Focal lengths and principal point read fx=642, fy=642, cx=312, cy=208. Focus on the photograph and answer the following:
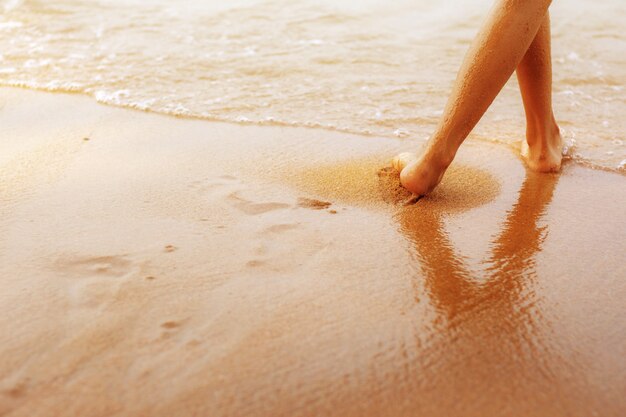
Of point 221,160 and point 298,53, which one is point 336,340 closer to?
point 221,160

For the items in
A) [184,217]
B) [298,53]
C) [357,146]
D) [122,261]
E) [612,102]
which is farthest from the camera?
[298,53]

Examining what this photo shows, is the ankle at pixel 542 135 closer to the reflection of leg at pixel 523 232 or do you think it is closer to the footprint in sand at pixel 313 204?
the reflection of leg at pixel 523 232

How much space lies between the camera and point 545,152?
2254mm

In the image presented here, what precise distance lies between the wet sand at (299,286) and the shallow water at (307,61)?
0.56 metres

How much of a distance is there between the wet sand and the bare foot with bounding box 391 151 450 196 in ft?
0.15

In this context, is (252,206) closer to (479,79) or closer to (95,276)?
(95,276)

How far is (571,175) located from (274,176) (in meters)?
1.03

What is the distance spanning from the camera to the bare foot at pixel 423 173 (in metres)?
1.90

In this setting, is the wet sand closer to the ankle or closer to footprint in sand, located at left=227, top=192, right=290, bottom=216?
footprint in sand, located at left=227, top=192, right=290, bottom=216

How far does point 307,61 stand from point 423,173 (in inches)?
75.5

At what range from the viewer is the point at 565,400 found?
44.0 inches

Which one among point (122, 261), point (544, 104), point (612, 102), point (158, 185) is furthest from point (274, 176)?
point (612, 102)

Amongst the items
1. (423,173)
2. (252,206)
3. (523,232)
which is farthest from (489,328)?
(252,206)

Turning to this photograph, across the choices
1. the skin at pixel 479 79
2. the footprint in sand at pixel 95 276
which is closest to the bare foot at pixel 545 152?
the skin at pixel 479 79
